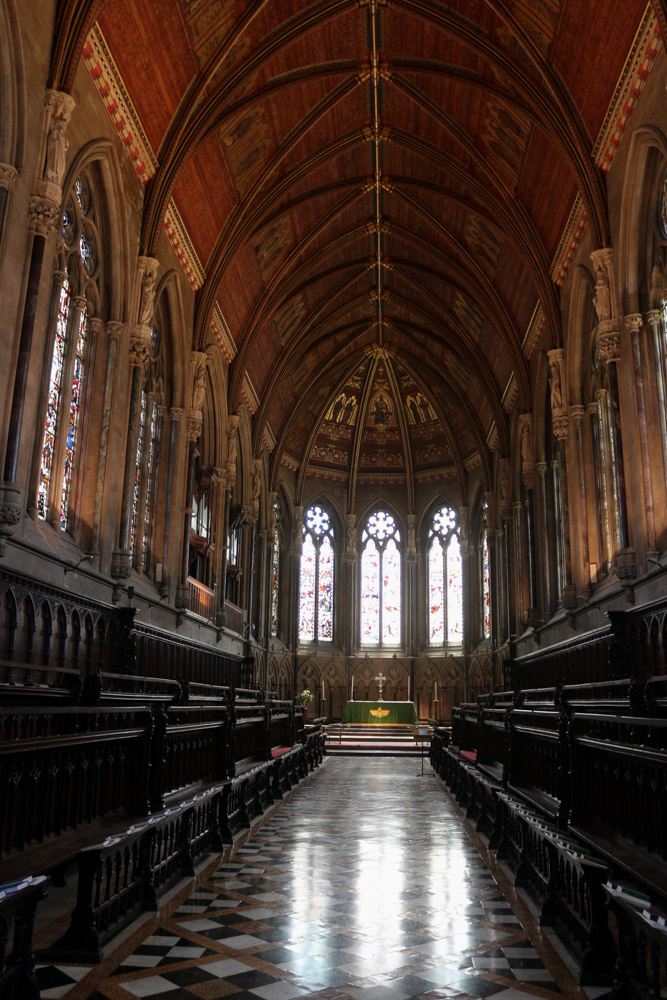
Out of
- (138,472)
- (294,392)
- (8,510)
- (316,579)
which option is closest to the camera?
(8,510)

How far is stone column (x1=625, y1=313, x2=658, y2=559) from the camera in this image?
477 inches

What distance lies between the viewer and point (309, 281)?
2414cm

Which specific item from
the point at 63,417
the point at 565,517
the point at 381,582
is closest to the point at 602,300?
the point at 565,517

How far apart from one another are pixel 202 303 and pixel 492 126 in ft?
24.7

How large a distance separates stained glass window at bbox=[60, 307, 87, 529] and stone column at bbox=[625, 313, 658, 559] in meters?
9.05

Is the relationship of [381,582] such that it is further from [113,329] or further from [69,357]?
[69,357]

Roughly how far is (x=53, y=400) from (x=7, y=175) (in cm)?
349

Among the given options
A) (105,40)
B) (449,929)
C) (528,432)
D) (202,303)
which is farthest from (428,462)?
(449,929)

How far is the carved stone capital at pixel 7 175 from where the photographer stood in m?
9.82

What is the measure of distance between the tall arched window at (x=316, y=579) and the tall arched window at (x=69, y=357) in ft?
64.0

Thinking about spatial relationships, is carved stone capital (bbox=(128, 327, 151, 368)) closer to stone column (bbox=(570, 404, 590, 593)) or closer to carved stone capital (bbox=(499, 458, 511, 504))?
stone column (bbox=(570, 404, 590, 593))

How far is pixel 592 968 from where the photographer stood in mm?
4336

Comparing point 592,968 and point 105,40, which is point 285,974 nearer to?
point 592,968

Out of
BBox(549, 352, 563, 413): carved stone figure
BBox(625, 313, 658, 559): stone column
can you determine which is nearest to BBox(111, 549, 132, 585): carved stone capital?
BBox(625, 313, 658, 559): stone column
